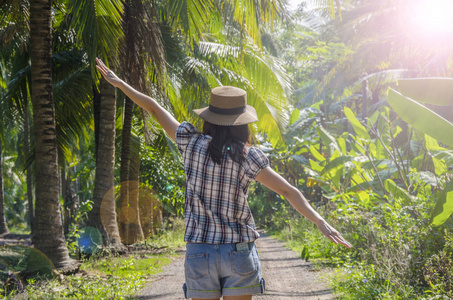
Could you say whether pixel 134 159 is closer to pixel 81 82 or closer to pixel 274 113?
pixel 81 82

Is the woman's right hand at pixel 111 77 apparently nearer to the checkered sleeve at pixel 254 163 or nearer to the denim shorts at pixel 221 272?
the checkered sleeve at pixel 254 163

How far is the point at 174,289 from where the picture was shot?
22.0 ft

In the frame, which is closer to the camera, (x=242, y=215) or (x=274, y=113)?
(x=242, y=215)

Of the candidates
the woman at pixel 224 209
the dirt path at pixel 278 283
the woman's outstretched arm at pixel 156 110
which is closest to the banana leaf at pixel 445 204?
the dirt path at pixel 278 283

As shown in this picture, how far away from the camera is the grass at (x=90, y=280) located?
598cm

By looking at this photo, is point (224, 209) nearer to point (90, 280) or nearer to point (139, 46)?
point (90, 280)

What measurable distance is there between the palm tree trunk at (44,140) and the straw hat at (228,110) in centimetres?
489

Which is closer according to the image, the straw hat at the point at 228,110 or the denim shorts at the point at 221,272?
the denim shorts at the point at 221,272

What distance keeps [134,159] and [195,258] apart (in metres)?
11.6

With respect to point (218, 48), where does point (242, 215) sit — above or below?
below

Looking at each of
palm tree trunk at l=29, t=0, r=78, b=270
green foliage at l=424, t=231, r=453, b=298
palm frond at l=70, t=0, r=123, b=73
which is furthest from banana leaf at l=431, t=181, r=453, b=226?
palm tree trunk at l=29, t=0, r=78, b=270

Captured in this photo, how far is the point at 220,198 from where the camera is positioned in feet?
8.34

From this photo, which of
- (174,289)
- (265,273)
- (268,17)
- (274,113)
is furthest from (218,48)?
(174,289)

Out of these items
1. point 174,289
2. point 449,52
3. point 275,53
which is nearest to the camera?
point 174,289
